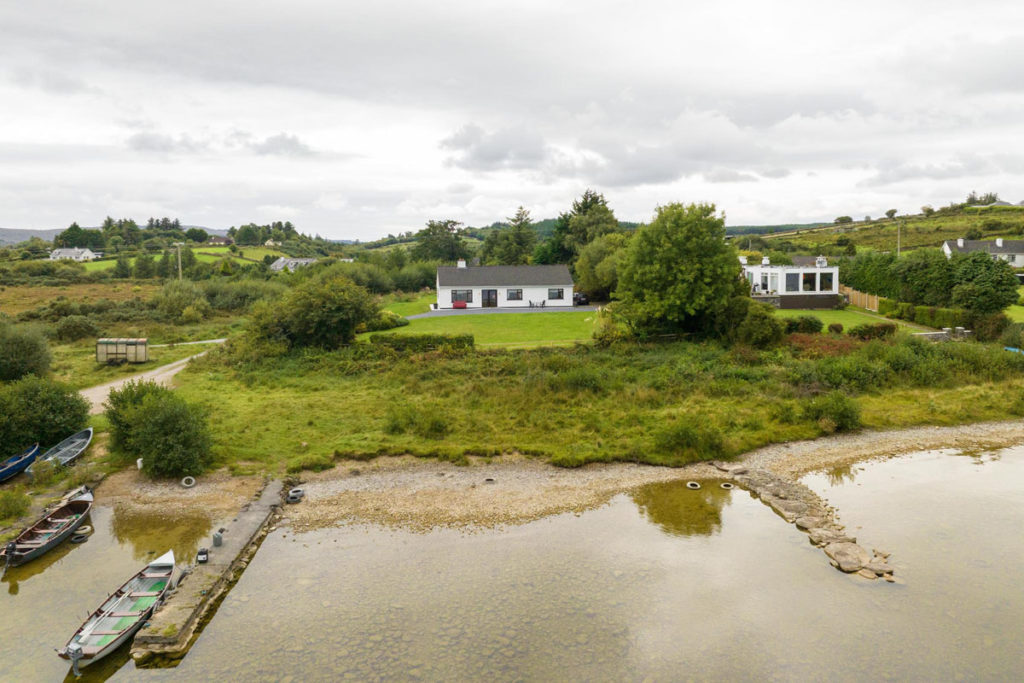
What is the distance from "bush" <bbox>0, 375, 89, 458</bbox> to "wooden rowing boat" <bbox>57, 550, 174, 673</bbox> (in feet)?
31.9

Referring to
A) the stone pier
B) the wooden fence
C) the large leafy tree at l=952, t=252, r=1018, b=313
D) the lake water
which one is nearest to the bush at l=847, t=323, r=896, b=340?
the large leafy tree at l=952, t=252, r=1018, b=313

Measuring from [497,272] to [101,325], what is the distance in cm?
3011

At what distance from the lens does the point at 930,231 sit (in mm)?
93250

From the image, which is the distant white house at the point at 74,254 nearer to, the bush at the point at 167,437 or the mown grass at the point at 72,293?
the mown grass at the point at 72,293

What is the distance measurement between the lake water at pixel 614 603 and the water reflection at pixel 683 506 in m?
0.09

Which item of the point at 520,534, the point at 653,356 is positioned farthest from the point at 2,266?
the point at 520,534

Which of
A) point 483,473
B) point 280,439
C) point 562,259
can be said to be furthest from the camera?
point 562,259

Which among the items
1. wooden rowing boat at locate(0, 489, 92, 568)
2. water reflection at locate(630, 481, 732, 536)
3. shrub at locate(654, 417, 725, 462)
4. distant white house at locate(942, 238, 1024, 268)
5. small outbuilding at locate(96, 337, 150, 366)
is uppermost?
distant white house at locate(942, 238, 1024, 268)

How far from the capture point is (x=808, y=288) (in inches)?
1844

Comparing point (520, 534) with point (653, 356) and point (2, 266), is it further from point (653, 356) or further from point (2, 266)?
point (2, 266)

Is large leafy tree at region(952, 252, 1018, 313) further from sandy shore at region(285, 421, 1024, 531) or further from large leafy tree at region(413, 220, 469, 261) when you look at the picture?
large leafy tree at region(413, 220, 469, 261)

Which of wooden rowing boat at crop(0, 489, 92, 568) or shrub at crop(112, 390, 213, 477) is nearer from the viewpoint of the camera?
wooden rowing boat at crop(0, 489, 92, 568)

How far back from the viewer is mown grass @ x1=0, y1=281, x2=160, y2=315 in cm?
5460

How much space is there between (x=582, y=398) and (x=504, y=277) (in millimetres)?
29436
